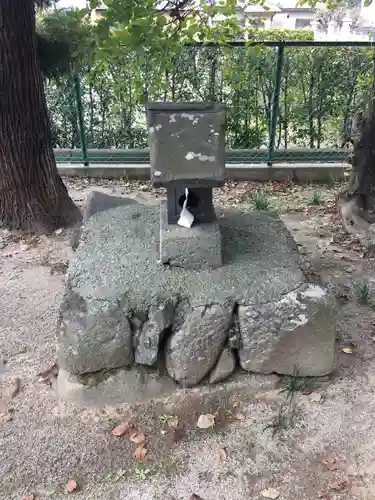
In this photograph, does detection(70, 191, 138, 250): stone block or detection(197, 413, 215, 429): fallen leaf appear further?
detection(70, 191, 138, 250): stone block

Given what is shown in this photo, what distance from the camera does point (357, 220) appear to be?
5.14 meters

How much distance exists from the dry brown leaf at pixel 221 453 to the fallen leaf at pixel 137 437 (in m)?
0.40

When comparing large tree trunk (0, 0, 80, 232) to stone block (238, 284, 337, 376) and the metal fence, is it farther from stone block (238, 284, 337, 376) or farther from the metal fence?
stone block (238, 284, 337, 376)

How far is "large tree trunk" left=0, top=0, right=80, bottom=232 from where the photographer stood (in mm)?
4465

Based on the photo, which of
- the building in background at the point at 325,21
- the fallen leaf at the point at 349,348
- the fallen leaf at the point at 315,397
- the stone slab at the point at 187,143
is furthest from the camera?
the building in background at the point at 325,21

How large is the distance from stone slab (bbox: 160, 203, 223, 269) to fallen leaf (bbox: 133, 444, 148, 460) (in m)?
1.04

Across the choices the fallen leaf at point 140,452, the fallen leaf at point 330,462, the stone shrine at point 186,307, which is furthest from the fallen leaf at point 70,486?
the fallen leaf at point 330,462

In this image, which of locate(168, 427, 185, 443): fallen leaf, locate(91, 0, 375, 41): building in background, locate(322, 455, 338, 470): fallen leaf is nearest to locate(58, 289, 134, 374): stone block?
locate(168, 427, 185, 443): fallen leaf

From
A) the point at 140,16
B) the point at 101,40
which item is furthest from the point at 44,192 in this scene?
the point at 140,16

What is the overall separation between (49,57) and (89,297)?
9.99 ft

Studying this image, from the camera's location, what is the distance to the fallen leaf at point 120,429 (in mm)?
2762

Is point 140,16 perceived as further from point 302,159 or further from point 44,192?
point 302,159

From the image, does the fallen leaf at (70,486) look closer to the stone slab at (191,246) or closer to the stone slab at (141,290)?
the stone slab at (141,290)

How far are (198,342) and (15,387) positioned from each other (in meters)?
1.14
